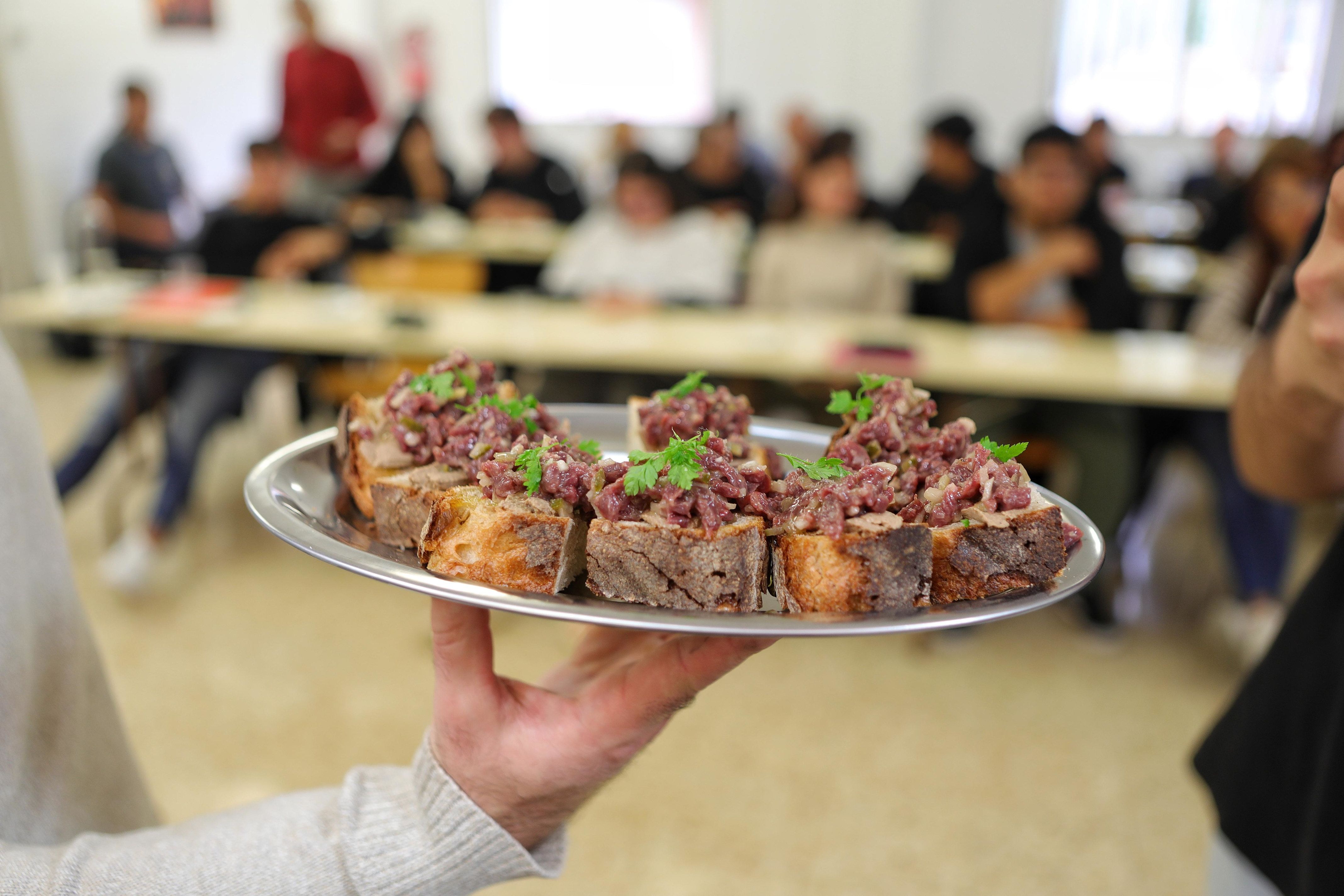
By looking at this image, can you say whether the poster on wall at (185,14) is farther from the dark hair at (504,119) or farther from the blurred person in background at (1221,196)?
the blurred person in background at (1221,196)

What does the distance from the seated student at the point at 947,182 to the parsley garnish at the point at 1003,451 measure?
5452 mm

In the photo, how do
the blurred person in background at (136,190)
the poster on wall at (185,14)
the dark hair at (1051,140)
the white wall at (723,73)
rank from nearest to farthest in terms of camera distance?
the dark hair at (1051,140), the blurred person in background at (136,190), the white wall at (723,73), the poster on wall at (185,14)

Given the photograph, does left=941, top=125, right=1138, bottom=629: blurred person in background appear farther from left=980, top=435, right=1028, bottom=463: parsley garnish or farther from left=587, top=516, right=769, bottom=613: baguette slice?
left=587, top=516, right=769, bottom=613: baguette slice

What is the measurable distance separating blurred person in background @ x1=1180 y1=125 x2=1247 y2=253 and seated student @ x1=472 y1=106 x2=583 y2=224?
4307 mm

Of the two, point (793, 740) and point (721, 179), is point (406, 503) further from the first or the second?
point (721, 179)

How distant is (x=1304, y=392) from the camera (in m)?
1.31

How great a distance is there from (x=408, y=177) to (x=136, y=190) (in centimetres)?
191

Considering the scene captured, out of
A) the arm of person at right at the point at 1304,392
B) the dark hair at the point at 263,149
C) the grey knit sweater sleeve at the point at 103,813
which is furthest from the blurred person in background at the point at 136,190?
the arm of person at right at the point at 1304,392

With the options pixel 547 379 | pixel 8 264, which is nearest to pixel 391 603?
pixel 547 379

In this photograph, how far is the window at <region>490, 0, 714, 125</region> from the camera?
431 inches

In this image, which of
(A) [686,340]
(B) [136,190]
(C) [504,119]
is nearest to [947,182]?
(C) [504,119]

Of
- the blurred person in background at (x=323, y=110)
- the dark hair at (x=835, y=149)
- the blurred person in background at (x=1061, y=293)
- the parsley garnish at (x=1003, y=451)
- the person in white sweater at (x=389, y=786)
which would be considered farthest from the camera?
the blurred person in background at (x=323, y=110)

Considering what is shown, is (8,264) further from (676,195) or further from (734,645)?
(734,645)

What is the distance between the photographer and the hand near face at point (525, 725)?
2.88 feet
